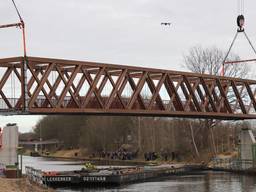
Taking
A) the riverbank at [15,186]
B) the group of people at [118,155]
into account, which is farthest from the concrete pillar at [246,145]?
the group of people at [118,155]

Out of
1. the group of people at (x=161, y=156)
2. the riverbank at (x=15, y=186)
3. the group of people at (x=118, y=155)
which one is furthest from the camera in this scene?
the group of people at (x=118, y=155)

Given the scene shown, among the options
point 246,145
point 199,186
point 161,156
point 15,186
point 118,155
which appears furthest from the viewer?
point 118,155

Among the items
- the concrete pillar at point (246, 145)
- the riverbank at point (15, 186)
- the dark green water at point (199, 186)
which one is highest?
the concrete pillar at point (246, 145)

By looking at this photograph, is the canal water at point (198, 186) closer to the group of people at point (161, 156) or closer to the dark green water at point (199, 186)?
the dark green water at point (199, 186)

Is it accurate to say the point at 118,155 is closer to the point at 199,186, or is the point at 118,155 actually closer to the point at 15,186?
the point at 199,186

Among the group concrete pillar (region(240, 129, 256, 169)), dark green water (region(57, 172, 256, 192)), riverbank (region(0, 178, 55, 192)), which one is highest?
concrete pillar (region(240, 129, 256, 169))

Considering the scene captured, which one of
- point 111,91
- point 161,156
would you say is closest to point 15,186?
point 111,91

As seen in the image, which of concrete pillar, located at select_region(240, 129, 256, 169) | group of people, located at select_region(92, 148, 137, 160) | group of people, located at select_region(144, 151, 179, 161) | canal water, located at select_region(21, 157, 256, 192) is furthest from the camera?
group of people, located at select_region(92, 148, 137, 160)

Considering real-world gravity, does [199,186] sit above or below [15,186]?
below

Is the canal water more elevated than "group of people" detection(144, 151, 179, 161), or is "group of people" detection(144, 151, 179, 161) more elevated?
"group of people" detection(144, 151, 179, 161)

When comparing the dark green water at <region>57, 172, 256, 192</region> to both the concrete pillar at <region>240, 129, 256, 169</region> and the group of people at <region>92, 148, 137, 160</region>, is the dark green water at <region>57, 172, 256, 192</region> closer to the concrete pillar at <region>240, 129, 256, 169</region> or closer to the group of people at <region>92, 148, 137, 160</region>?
the concrete pillar at <region>240, 129, 256, 169</region>

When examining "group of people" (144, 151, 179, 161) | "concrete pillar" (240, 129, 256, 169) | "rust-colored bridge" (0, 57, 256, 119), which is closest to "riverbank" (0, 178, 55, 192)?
"rust-colored bridge" (0, 57, 256, 119)

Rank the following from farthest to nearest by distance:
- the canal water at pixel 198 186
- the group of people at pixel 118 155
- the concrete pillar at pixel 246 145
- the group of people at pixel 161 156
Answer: the group of people at pixel 118 155, the group of people at pixel 161 156, the concrete pillar at pixel 246 145, the canal water at pixel 198 186

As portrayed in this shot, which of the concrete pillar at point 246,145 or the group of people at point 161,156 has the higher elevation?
the concrete pillar at point 246,145
